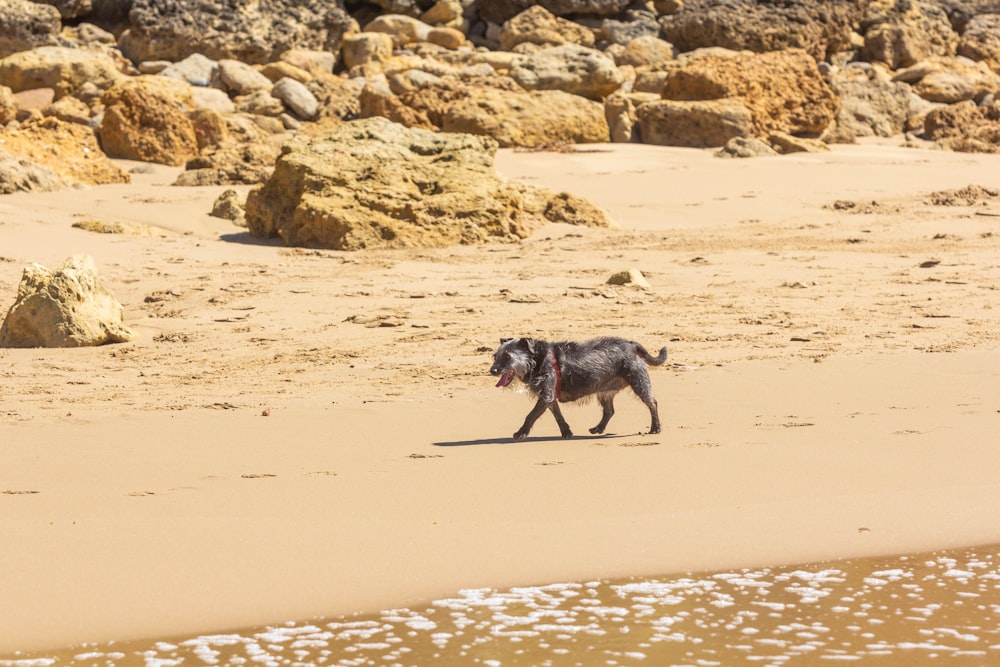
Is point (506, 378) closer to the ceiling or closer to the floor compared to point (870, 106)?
closer to the floor

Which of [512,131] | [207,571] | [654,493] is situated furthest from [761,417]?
[512,131]

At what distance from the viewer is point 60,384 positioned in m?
8.07

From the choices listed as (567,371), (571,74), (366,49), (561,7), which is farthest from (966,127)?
(567,371)

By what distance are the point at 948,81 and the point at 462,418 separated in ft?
68.6

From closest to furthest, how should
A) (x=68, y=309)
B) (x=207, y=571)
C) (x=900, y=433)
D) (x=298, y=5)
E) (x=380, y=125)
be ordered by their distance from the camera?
1. (x=207, y=571)
2. (x=900, y=433)
3. (x=68, y=309)
4. (x=380, y=125)
5. (x=298, y=5)

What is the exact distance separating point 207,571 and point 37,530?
823 mm

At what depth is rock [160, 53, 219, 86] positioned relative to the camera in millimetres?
25531

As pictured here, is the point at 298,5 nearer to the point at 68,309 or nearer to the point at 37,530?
the point at 68,309

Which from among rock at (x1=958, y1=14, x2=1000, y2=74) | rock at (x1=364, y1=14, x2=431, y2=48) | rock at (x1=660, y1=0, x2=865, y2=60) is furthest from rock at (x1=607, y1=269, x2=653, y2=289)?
rock at (x1=958, y1=14, x2=1000, y2=74)

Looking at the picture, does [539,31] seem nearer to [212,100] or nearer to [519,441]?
[212,100]

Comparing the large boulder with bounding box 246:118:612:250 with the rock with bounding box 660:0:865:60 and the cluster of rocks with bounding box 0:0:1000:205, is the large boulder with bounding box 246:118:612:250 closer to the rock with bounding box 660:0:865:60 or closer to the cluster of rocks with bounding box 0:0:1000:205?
the cluster of rocks with bounding box 0:0:1000:205

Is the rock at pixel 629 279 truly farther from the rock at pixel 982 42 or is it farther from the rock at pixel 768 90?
the rock at pixel 982 42

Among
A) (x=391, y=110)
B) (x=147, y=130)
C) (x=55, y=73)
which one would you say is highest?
(x=55, y=73)

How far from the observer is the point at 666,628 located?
13.6 feet
